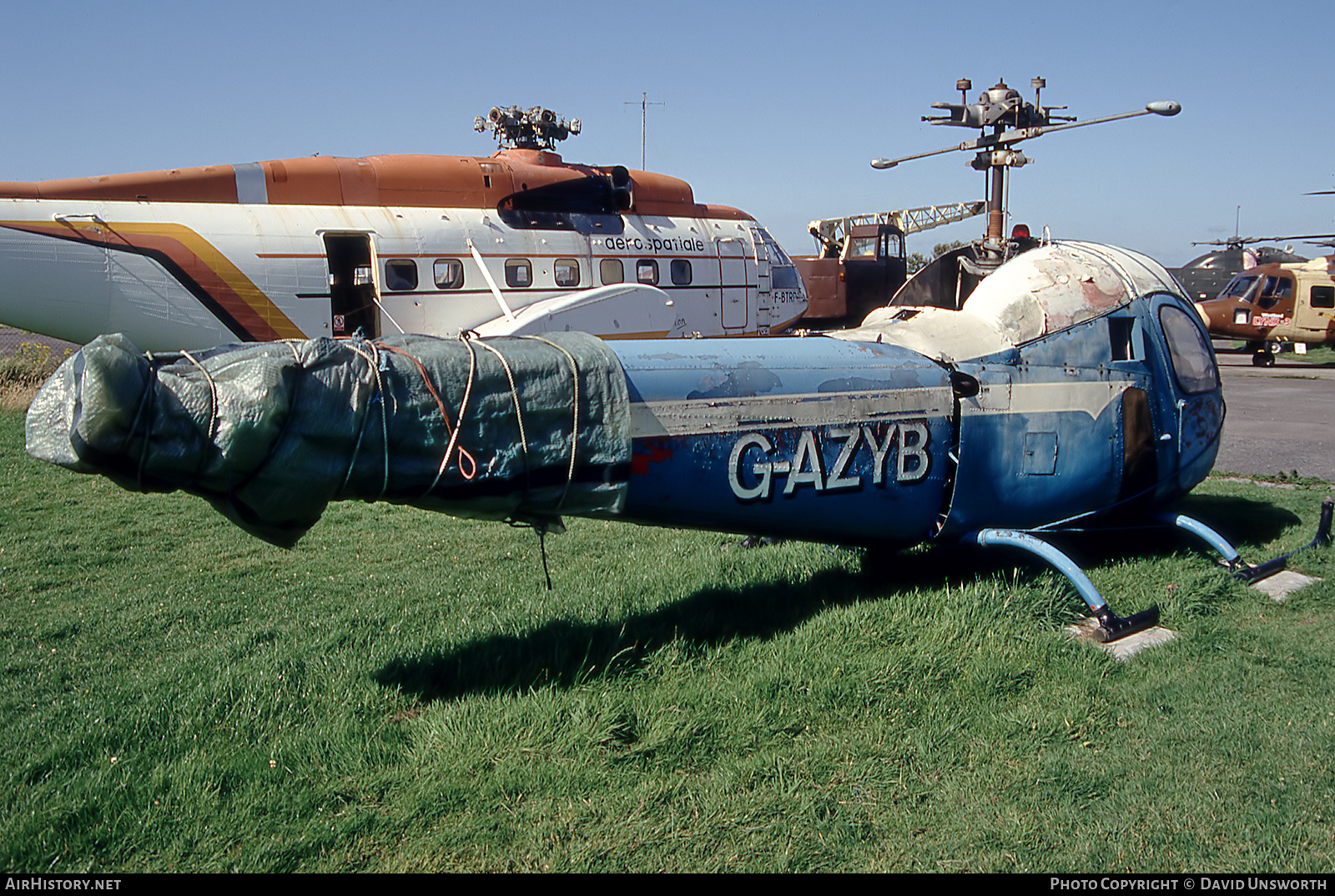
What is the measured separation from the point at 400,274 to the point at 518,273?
1.68 m

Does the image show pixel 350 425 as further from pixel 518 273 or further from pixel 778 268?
pixel 778 268

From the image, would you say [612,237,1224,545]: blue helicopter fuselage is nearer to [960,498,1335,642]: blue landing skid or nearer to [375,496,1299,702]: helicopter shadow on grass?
[960,498,1335,642]: blue landing skid

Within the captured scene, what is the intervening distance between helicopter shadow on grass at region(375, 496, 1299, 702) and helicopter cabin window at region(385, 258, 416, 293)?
8.40 metres

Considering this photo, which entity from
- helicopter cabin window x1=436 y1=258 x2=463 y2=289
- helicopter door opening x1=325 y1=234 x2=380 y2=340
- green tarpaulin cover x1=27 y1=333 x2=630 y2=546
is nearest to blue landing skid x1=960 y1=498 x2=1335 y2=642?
green tarpaulin cover x1=27 y1=333 x2=630 y2=546

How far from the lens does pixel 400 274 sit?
1270 centimetres

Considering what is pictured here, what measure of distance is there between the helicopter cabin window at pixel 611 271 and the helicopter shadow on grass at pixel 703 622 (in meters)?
8.95

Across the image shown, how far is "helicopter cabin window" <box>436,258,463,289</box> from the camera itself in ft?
42.4

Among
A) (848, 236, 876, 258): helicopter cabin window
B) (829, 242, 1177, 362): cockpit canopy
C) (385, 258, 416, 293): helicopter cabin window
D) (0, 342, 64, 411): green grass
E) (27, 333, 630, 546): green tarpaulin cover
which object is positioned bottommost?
(0, 342, 64, 411): green grass

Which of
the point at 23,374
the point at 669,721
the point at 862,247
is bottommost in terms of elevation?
the point at 669,721

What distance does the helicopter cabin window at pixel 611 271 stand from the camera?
47.2 feet

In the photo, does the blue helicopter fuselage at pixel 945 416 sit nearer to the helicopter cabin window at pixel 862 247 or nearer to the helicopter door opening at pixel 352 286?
the helicopter door opening at pixel 352 286

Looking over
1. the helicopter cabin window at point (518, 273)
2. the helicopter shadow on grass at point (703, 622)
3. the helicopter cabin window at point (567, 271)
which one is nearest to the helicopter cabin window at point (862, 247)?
the helicopter cabin window at point (567, 271)

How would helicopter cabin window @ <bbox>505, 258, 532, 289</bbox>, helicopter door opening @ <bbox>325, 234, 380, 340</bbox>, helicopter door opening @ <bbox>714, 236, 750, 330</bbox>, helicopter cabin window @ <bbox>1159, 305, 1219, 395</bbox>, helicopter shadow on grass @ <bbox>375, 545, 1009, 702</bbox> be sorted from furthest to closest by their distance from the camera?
helicopter door opening @ <bbox>714, 236, 750, 330</bbox> < helicopter cabin window @ <bbox>505, 258, 532, 289</bbox> < helicopter door opening @ <bbox>325, 234, 380, 340</bbox> < helicopter cabin window @ <bbox>1159, 305, 1219, 395</bbox> < helicopter shadow on grass @ <bbox>375, 545, 1009, 702</bbox>

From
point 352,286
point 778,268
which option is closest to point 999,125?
point 778,268
